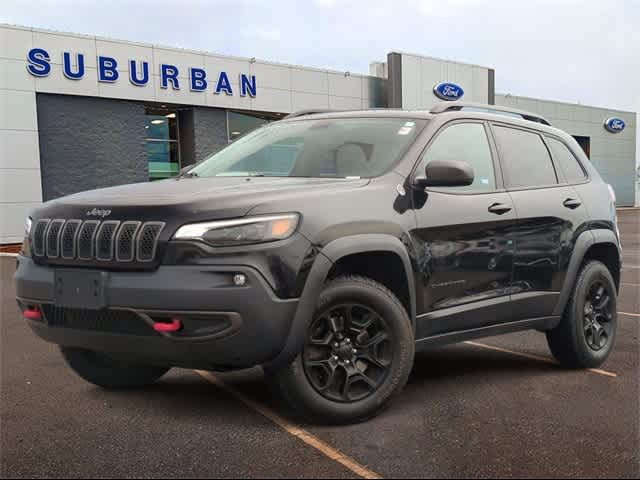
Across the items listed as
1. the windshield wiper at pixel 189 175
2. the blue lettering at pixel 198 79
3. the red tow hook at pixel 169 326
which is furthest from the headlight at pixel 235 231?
the blue lettering at pixel 198 79

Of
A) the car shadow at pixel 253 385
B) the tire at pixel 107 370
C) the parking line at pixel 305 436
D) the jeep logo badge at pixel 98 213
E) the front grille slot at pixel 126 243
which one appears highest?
the jeep logo badge at pixel 98 213

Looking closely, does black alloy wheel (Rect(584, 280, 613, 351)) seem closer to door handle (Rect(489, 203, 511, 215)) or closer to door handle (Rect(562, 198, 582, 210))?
door handle (Rect(562, 198, 582, 210))

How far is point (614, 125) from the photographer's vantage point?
4350 centimetres

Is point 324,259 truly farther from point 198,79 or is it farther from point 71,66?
point 198,79

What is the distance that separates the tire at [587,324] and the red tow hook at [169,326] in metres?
3.07

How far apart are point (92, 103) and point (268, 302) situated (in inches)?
769

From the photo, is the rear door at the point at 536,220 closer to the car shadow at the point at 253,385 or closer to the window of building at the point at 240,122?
the car shadow at the point at 253,385

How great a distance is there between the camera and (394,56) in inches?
1148

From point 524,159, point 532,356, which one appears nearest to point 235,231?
point 524,159

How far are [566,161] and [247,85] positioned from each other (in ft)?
66.7

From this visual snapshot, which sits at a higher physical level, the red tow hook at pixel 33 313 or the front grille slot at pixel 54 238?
the front grille slot at pixel 54 238

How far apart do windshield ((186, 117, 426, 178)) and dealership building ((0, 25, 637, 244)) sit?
13.0 meters

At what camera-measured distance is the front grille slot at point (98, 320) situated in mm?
3410

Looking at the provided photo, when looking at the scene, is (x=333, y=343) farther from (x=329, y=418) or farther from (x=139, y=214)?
(x=139, y=214)
